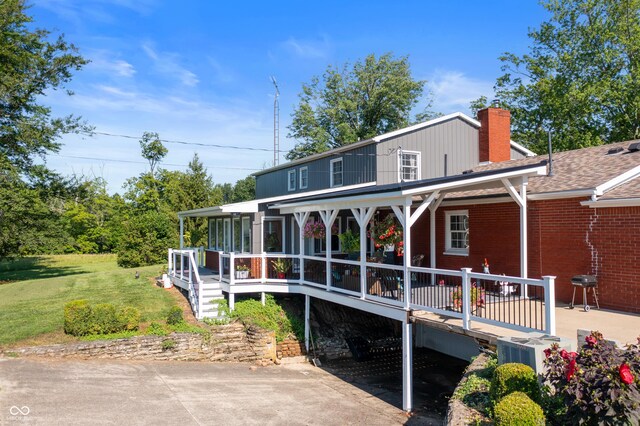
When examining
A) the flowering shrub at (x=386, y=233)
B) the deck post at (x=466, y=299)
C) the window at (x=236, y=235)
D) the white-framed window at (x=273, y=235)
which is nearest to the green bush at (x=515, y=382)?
the deck post at (x=466, y=299)

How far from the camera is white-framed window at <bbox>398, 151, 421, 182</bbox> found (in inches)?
830

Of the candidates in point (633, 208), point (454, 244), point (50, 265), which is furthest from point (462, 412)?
point (50, 265)

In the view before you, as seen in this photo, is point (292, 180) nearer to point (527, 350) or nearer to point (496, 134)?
point (496, 134)

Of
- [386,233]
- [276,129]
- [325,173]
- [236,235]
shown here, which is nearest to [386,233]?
[386,233]

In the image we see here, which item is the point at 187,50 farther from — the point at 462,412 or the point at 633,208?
the point at 462,412

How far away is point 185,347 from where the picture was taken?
1437 cm

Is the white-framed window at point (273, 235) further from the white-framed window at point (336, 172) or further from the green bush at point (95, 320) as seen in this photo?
the green bush at point (95, 320)

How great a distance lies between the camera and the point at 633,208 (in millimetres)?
11242

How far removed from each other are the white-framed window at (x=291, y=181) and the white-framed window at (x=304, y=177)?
3.06ft

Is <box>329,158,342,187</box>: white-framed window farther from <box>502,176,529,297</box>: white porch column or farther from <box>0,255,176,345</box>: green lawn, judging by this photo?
<box>502,176,529,297</box>: white porch column

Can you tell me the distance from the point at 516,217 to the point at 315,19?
16395 mm

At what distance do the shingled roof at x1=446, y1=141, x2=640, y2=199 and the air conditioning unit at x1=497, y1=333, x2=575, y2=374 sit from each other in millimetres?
6011

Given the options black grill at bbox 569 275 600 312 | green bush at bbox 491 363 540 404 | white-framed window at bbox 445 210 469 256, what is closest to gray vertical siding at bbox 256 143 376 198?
white-framed window at bbox 445 210 469 256
